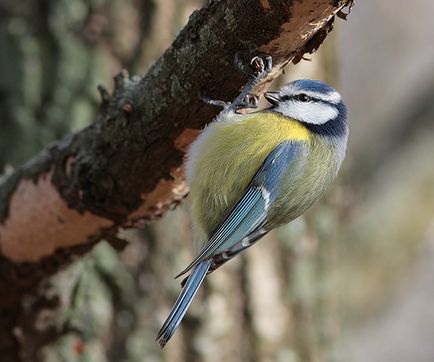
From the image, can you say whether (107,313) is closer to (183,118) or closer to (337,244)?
(337,244)

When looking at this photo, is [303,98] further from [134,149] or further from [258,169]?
[134,149]

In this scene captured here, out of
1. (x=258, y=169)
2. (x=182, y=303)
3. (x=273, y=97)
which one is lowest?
(x=182, y=303)

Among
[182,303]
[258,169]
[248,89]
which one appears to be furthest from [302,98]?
[182,303]

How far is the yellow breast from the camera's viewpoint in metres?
1.71

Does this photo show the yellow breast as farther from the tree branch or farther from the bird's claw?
the bird's claw

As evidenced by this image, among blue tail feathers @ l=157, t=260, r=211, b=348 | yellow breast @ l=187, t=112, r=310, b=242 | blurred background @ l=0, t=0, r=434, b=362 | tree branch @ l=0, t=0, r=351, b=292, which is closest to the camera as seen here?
tree branch @ l=0, t=0, r=351, b=292

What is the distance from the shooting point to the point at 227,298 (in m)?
2.29

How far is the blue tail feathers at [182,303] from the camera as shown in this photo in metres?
1.55

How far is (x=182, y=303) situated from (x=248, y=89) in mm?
430

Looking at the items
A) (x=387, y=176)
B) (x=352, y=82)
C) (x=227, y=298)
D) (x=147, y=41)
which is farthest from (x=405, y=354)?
(x=147, y=41)

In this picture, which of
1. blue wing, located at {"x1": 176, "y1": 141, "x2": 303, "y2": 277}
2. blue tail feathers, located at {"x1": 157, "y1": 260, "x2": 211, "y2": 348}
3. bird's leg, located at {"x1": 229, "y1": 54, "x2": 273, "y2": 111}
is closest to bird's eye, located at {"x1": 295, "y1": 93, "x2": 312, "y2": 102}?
blue wing, located at {"x1": 176, "y1": 141, "x2": 303, "y2": 277}

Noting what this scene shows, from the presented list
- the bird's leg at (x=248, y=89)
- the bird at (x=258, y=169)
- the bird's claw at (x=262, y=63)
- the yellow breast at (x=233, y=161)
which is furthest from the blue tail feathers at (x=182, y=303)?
the bird's claw at (x=262, y=63)

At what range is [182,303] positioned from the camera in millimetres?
1588

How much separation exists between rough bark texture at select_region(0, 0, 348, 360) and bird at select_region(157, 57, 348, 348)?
63mm
